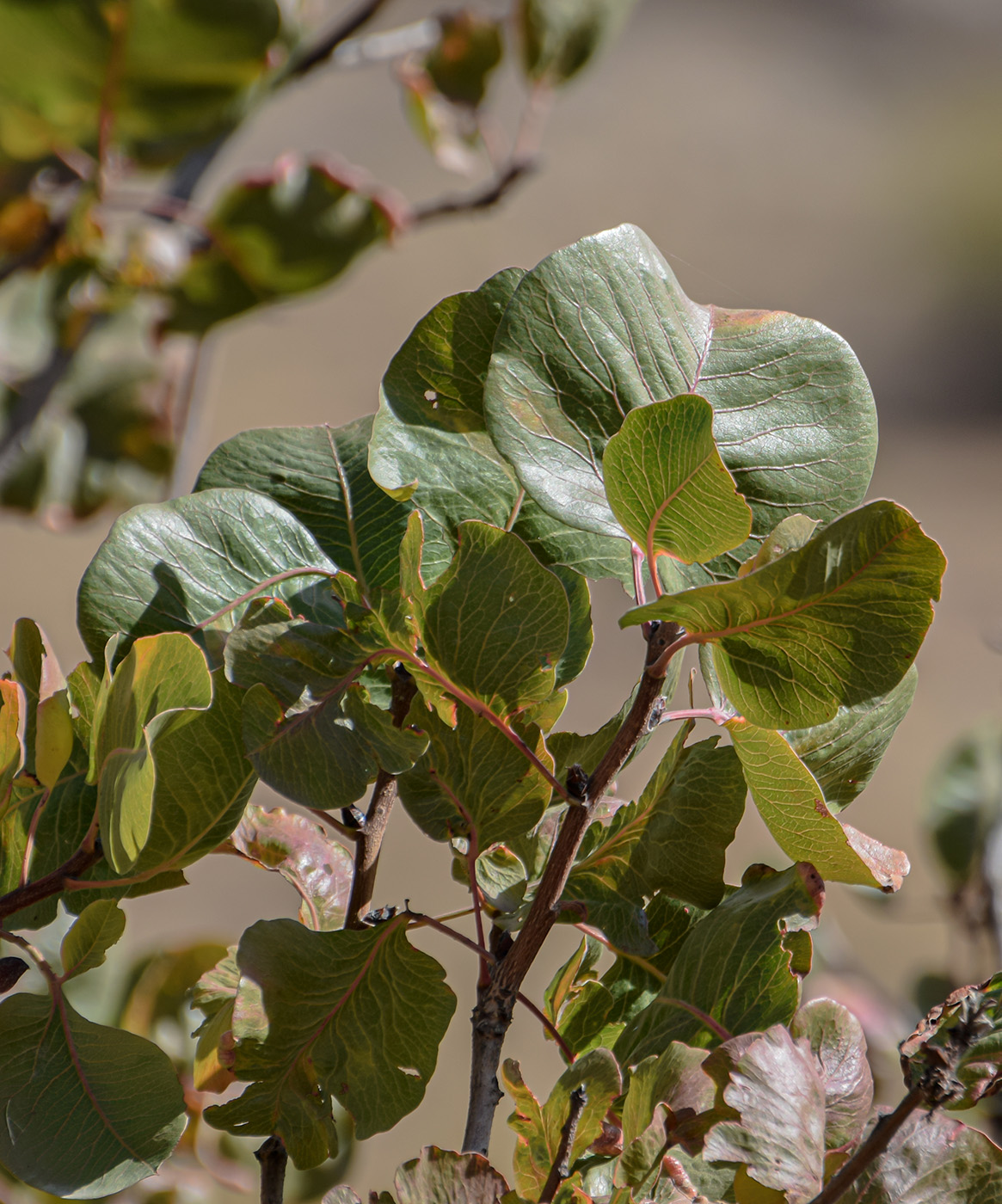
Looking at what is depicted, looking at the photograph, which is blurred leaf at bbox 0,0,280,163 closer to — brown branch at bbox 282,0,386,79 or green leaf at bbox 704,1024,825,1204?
brown branch at bbox 282,0,386,79

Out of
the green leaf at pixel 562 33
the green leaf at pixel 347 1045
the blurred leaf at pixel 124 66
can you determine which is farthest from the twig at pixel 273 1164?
the green leaf at pixel 562 33

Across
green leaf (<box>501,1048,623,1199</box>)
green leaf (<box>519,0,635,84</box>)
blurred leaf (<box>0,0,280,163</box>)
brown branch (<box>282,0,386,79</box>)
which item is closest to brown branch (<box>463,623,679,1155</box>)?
green leaf (<box>501,1048,623,1199</box>)

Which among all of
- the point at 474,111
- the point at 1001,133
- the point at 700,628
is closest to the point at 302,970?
the point at 700,628

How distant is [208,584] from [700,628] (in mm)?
134

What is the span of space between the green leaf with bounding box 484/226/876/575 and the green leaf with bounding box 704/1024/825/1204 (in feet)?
0.38

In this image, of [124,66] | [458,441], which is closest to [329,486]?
[458,441]

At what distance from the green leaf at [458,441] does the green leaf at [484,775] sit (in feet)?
0.17

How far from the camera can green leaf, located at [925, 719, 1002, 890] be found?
0.85 metres

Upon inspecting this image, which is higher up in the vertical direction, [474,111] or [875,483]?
[474,111]

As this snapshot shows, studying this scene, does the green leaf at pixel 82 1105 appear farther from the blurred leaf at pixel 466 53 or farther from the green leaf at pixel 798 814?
the blurred leaf at pixel 466 53

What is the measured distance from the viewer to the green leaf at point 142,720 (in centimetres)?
24

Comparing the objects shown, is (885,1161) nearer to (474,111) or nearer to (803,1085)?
(803,1085)

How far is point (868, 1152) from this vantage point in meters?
0.23

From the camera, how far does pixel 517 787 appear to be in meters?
0.29
